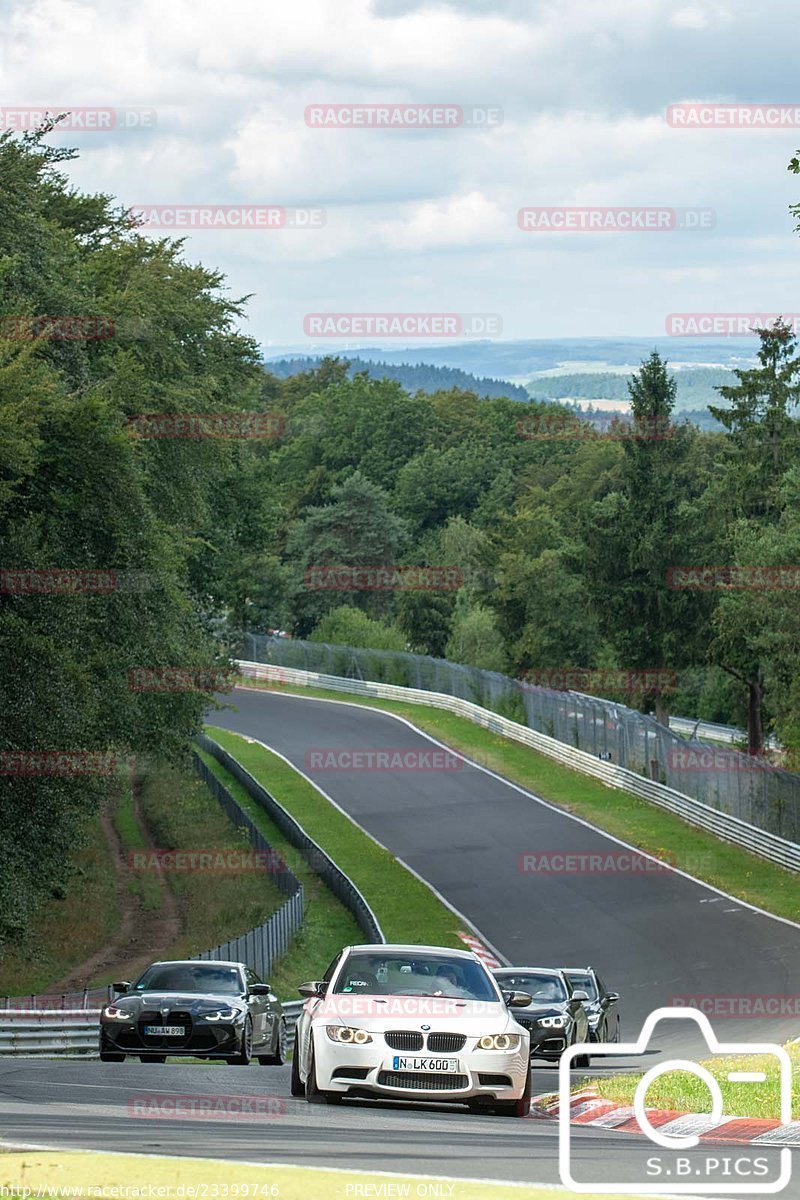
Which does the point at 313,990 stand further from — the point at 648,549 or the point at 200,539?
the point at 648,549

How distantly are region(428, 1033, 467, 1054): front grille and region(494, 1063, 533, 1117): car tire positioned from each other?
1.92 feet

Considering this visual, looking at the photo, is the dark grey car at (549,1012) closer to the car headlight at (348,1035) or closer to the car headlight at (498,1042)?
the car headlight at (498,1042)

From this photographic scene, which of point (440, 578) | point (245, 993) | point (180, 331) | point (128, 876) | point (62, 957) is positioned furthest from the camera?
point (440, 578)

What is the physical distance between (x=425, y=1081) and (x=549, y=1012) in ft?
29.2

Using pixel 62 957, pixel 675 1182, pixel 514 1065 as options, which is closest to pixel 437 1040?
pixel 514 1065

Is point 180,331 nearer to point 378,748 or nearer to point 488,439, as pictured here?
point 378,748

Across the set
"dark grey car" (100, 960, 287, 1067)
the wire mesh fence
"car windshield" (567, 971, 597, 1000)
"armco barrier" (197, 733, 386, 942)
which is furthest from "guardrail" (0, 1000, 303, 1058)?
the wire mesh fence

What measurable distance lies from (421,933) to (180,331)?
52.0 ft

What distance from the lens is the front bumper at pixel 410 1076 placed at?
13328 mm

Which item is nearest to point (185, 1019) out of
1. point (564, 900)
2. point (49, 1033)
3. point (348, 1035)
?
point (49, 1033)

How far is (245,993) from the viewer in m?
20.5

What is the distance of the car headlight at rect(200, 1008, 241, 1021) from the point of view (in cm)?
1949

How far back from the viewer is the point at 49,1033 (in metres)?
22.5

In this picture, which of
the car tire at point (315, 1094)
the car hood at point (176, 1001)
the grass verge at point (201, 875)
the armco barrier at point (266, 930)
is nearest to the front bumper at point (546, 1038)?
the car hood at point (176, 1001)
